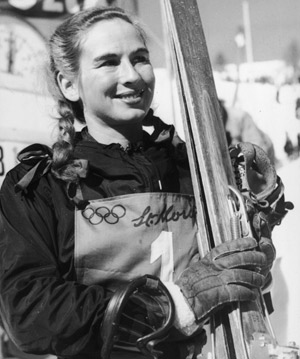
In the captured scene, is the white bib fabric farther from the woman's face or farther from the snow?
the snow

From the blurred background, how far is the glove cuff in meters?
0.62

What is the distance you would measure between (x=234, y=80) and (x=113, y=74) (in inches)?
24.3

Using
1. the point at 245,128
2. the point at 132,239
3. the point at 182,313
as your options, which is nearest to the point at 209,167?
the point at 132,239

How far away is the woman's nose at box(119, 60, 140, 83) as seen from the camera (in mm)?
1702

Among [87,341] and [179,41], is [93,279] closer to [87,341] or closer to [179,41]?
[87,341]

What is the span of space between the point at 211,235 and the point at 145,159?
217 millimetres

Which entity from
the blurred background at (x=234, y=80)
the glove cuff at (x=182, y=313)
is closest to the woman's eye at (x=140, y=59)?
the blurred background at (x=234, y=80)

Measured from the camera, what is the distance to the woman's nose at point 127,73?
1702mm

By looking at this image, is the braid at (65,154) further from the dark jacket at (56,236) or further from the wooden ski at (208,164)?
the wooden ski at (208,164)

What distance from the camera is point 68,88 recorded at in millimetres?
1793

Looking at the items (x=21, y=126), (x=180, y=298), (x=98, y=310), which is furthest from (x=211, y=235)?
(x=21, y=126)

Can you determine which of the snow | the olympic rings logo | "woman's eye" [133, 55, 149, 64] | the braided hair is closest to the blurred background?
the snow

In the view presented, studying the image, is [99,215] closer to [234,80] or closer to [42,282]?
[42,282]

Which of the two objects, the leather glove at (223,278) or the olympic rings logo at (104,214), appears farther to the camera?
the olympic rings logo at (104,214)
